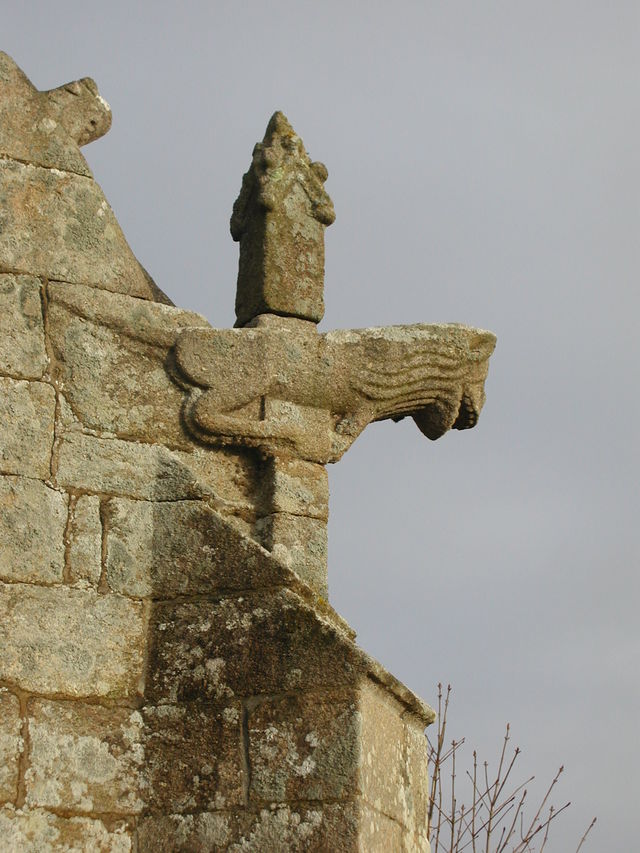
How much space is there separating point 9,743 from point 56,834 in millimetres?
317

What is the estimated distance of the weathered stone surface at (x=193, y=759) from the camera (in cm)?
430

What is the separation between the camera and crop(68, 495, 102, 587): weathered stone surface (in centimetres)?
456

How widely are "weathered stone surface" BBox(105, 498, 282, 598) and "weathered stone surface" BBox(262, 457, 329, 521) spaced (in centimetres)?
34

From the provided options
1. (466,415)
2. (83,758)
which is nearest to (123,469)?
(83,758)

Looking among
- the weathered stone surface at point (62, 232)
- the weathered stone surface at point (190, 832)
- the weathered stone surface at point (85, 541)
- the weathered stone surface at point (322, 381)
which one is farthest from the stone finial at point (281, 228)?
the weathered stone surface at point (190, 832)

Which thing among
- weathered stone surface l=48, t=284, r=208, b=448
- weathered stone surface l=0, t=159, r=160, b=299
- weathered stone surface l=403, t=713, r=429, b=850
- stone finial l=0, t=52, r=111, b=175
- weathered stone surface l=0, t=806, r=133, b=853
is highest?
stone finial l=0, t=52, r=111, b=175

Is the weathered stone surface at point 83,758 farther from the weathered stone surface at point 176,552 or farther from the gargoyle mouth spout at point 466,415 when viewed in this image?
the gargoyle mouth spout at point 466,415

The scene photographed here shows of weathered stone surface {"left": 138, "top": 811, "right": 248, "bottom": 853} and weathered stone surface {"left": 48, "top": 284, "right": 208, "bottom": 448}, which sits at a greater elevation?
weathered stone surface {"left": 48, "top": 284, "right": 208, "bottom": 448}

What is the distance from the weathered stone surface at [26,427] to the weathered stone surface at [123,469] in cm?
7

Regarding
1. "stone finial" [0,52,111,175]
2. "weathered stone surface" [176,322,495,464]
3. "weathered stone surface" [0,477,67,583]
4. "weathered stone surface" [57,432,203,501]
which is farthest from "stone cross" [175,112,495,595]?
"stone finial" [0,52,111,175]

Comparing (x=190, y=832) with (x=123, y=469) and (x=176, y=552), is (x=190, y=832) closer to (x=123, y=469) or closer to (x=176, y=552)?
(x=176, y=552)

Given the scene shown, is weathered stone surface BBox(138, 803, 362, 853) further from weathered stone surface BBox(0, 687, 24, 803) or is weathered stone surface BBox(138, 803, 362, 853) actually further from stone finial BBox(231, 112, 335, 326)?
stone finial BBox(231, 112, 335, 326)

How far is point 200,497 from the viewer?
15.6 ft

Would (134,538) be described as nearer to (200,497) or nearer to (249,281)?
(200,497)
